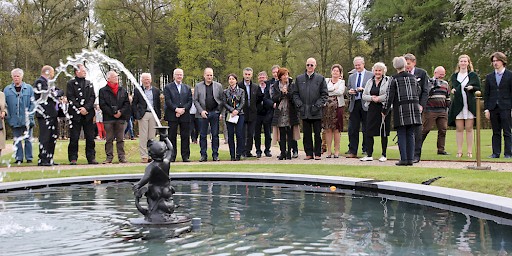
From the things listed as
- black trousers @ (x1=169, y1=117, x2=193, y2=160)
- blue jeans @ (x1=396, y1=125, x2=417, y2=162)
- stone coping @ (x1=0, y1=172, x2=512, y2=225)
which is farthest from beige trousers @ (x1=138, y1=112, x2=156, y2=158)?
blue jeans @ (x1=396, y1=125, x2=417, y2=162)

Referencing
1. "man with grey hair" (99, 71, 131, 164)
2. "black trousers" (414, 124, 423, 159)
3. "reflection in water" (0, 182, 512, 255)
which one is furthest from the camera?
"man with grey hair" (99, 71, 131, 164)

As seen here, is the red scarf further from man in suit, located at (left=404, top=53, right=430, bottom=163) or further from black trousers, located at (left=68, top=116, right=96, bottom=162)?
man in suit, located at (left=404, top=53, right=430, bottom=163)

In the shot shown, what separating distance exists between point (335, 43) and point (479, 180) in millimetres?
38010

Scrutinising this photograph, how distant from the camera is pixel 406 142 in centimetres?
1125

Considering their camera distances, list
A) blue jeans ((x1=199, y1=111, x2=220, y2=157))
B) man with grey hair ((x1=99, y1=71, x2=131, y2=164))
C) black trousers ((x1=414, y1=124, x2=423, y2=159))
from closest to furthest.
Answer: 1. black trousers ((x1=414, y1=124, x2=423, y2=159))
2. man with grey hair ((x1=99, y1=71, x2=131, y2=164))
3. blue jeans ((x1=199, y1=111, x2=220, y2=157))

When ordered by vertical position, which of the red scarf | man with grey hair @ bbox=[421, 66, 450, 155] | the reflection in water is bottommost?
the reflection in water

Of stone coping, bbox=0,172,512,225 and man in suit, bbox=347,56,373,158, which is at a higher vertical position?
man in suit, bbox=347,56,373,158

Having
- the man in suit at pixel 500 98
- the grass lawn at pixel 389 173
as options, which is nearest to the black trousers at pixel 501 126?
the man in suit at pixel 500 98

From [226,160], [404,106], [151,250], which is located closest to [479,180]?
[404,106]

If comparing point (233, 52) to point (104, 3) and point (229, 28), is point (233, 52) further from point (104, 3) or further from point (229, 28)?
point (104, 3)

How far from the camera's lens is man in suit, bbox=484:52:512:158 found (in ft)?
39.3

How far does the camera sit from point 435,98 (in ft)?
44.2

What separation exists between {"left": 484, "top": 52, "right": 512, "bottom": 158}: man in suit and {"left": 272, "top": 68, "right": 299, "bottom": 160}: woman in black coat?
13.7 feet

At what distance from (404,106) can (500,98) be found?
7.57 feet
